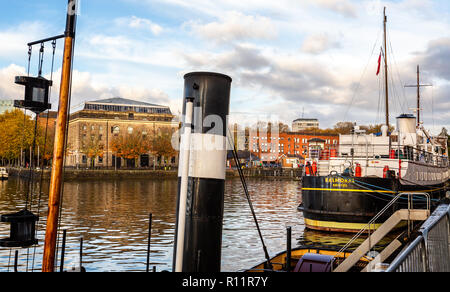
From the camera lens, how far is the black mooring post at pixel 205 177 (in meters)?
6.08

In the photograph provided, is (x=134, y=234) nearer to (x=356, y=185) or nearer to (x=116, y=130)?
(x=356, y=185)

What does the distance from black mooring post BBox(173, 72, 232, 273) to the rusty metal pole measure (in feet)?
11.2

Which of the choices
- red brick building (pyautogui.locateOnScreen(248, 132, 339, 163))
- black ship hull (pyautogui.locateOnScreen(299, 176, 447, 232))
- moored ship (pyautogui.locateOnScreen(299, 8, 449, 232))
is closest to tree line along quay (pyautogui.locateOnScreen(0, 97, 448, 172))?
red brick building (pyautogui.locateOnScreen(248, 132, 339, 163))

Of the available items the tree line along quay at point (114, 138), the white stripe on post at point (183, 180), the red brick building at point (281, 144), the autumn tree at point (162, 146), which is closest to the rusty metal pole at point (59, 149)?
the white stripe on post at point (183, 180)

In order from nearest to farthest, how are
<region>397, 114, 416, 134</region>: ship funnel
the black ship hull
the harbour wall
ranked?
the black ship hull < <region>397, 114, 416, 134</region>: ship funnel < the harbour wall

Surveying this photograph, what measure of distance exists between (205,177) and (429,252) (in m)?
3.98

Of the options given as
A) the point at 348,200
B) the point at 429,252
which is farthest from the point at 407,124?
the point at 429,252

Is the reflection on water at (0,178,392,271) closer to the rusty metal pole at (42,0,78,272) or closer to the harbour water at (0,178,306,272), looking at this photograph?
the harbour water at (0,178,306,272)

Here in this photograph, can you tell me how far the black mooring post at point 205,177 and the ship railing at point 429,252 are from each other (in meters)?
2.41

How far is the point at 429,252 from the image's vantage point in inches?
276

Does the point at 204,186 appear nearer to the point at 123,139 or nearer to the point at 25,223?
the point at 25,223

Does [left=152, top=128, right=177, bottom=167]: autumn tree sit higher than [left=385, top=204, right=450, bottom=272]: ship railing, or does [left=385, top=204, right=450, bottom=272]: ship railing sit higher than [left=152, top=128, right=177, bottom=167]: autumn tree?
[left=152, top=128, right=177, bottom=167]: autumn tree

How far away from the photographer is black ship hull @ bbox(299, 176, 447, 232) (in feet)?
70.0
